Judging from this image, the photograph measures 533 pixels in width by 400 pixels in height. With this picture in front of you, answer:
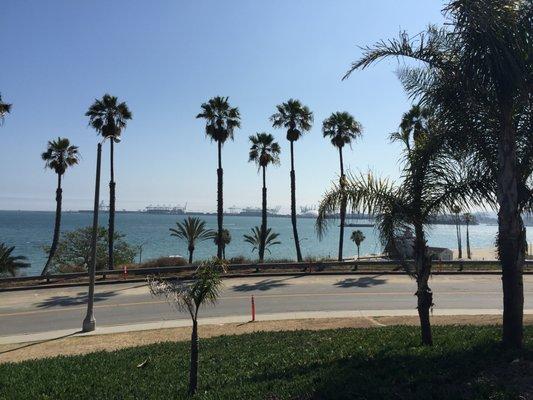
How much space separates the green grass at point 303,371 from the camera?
21.6ft

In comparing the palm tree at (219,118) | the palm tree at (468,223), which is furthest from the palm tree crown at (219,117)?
the palm tree at (468,223)

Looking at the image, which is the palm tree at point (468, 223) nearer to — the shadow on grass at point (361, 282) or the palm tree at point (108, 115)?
the shadow on grass at point (361, 282)

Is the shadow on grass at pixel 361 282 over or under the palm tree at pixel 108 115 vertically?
under

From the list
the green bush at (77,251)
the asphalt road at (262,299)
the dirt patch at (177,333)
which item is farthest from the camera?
the green bush at (77,251)

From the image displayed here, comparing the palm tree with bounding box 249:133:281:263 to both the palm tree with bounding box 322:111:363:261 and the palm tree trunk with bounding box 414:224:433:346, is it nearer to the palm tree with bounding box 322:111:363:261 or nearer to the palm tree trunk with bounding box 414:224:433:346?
the palm tree with bounding box 322:111:363:261

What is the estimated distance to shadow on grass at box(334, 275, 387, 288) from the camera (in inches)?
1008

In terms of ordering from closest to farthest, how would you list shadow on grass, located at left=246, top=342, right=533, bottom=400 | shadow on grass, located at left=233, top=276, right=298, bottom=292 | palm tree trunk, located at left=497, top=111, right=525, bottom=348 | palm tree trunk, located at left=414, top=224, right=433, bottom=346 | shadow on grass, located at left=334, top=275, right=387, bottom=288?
shadow on grass, located at left=246, top=342, right=533, bottom=400 → palm tree trunk, located at left=497, top=111, right=525, bottom=348 → palm tree trunk, located at left=414, top=224, right=433, bottom=346 → shadow on grass, located at left=233, top=276, right=298, bottom=292 → shadow on grass, located at left=334, top=275, right=387, bottom=288

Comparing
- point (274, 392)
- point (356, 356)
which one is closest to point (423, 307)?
point (356, 356)

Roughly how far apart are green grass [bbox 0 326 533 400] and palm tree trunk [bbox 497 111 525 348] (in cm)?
38

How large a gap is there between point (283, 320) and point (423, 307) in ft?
28.0

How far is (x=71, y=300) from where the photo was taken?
76.0 ft

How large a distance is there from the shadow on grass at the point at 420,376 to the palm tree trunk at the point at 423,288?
695 millimetres

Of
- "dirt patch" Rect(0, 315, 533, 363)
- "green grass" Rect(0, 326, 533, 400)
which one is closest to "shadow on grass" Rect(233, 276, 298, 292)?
"dirt patch" Rect(0, 315, 533, 363)

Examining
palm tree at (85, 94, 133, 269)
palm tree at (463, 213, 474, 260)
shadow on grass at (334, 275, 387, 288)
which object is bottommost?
shadow on grass at (334, 275, 387, 288)
